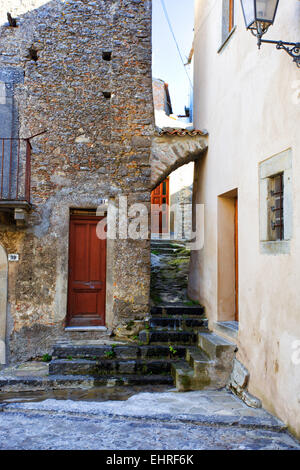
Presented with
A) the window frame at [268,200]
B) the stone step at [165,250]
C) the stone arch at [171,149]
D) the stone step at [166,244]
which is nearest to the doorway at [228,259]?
the stone arch at [171,149]

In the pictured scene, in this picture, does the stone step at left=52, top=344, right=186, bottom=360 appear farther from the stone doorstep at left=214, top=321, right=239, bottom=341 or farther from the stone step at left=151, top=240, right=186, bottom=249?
the stone step at left=151, top=240, right=186, bottom=249

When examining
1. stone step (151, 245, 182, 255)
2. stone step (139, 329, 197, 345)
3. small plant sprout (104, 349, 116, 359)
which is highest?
stone step (151, 245, 182, 255)

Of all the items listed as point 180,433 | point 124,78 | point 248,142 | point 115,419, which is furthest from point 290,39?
point 115,419

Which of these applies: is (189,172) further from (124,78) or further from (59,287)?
(59,287)

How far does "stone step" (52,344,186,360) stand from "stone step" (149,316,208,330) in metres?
0.50

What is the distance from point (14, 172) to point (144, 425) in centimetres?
435

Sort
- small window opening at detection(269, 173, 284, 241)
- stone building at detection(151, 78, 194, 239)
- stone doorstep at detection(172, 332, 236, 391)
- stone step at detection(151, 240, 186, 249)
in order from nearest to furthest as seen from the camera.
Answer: small window opening at detection(269, 173, 284, 241)
stone doorstep at detection(172, 332, 236, 391)
stone step at detection(151, 240, 186, 249)
stone building at detection(151, 78, 194, 239)

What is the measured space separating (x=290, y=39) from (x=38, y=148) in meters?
4.14

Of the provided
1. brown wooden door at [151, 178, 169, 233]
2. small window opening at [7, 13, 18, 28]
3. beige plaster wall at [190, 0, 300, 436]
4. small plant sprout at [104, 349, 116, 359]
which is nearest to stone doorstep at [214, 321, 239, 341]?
beige plaster wall at [190, 0, 300, 436]

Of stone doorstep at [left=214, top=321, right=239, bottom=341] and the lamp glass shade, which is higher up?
the lamp glass shade

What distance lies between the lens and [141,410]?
4211mm

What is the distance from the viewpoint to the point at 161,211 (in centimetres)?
1241

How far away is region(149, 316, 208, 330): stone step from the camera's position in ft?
20.4
